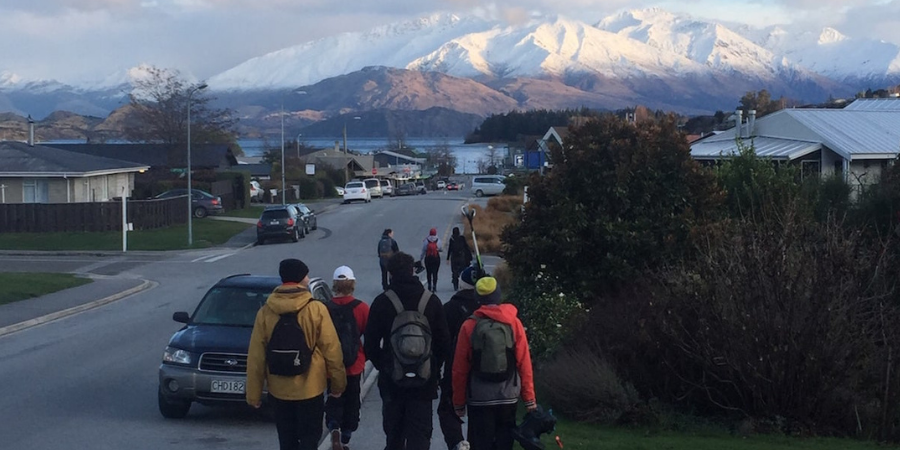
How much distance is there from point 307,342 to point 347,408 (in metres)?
1.33

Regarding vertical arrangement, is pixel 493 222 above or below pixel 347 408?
above

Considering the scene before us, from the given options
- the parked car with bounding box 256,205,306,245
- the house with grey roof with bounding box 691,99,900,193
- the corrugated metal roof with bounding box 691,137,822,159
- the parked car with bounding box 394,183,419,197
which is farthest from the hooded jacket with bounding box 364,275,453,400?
the parked car with bounding box 394,183,419,197

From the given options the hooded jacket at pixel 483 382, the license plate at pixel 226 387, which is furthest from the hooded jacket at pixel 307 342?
the license plate at pixel 226 387

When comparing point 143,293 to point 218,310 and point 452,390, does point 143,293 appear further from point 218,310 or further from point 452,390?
point 452,390

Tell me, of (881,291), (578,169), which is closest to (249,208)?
(578,169)

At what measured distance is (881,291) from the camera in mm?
10539

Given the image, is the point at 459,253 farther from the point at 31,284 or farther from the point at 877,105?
the point at 877,105

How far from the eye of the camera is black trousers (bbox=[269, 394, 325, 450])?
7211 millimetres

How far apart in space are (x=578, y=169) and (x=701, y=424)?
5.32m

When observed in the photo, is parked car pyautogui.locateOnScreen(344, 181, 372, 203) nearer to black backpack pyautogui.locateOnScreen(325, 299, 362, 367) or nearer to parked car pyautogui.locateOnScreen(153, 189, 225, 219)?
parked car pyautogui.locateOnScreen(153, 189, 225, 219)

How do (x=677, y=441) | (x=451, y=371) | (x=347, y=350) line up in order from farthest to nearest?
(x=677, y=441), (x=347, y=350), (x=451, y=371)

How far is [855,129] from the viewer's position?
1310 inches

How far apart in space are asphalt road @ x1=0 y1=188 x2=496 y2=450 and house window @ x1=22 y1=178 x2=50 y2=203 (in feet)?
35.2

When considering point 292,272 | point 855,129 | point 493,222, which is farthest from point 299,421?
point 493,222
